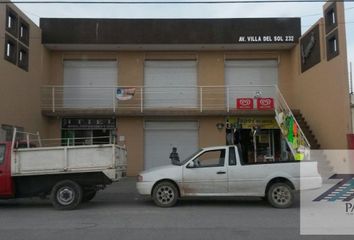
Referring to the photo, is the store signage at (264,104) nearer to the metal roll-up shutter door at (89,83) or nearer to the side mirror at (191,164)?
the metal roll-up shutter door at (89,83)

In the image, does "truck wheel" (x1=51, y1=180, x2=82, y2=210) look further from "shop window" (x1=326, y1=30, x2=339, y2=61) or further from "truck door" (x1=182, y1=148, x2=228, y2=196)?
"shop window" (x1=326, y1=30, x2=339, y2=61)

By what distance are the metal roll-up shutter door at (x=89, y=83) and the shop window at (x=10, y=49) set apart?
4.56 meters

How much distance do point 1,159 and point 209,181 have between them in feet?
18.9

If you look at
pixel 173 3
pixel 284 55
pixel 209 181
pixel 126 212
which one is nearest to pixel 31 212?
pixel 126 212

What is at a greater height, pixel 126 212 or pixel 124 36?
pixel 124 36

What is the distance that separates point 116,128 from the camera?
2383cm

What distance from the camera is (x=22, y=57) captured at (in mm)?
20906

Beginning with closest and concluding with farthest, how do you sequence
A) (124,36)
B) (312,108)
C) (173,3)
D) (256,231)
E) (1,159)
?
(256,231), (1,159), (173,3), (312,108), (124,36)

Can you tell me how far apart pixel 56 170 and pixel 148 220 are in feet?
→ 11.7

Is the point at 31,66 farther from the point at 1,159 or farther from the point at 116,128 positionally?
the point at 1,159

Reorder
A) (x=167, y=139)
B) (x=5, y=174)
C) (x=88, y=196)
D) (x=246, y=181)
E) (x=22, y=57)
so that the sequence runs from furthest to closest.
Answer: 1. (x=167, y=139)
2. (x=22, y=57)
3. (x=88, y=196)
4. (x=246, y=181)
5. (x=5, y=174)

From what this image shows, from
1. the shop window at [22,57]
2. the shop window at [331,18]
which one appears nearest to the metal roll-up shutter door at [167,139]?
the shop window at [22,57]

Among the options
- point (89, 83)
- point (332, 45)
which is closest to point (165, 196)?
point (332, 45)

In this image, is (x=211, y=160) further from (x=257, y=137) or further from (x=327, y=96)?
(x=257, y=137)
